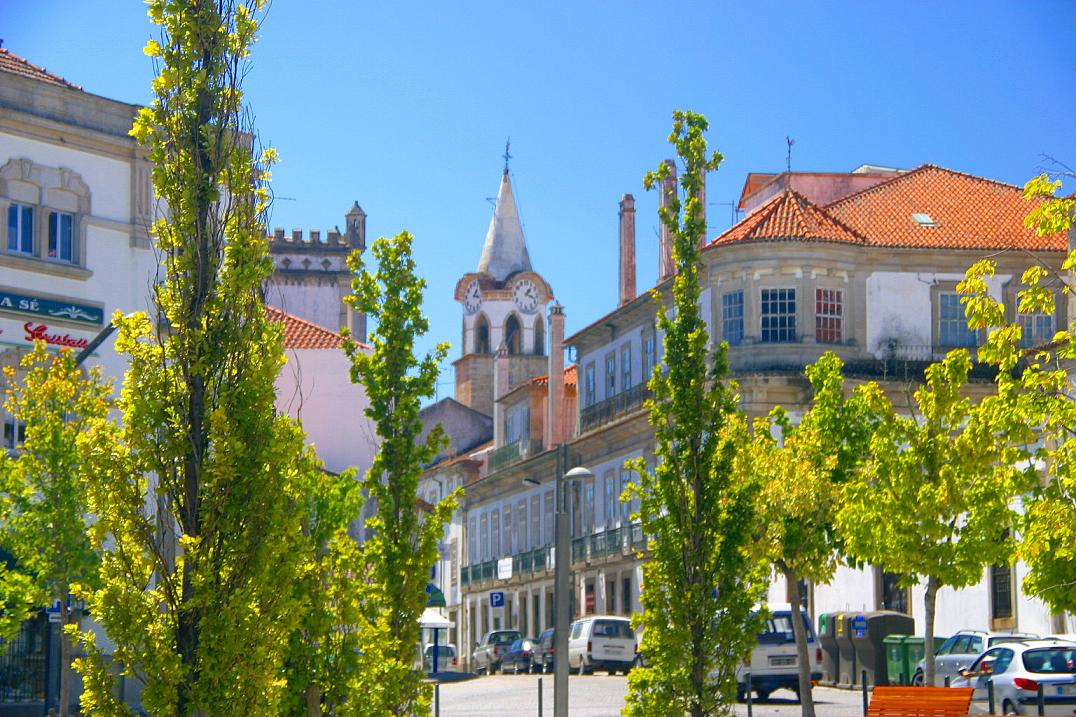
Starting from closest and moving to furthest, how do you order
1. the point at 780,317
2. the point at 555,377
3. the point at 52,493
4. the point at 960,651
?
1. the point at 52,493
2. the point at 960,651
3. the point at 780,317
4. the point at 555,377

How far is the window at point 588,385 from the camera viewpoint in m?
63.0

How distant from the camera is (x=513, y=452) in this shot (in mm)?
73375

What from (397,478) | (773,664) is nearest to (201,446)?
(397,478)

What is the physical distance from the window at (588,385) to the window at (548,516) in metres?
5.75

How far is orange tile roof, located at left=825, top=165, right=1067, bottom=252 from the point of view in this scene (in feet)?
166

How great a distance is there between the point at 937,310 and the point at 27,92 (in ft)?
84.9

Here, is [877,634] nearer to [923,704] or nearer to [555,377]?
[923,704]

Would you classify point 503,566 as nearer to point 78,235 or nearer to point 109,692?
point 78,235

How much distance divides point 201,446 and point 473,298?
8615 cm

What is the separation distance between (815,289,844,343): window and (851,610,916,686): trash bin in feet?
47.4

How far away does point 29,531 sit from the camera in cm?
2753

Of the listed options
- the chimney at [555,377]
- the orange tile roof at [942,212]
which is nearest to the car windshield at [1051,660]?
the orange tile roof at [942,212]

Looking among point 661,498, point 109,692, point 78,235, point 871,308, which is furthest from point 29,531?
point 871,308

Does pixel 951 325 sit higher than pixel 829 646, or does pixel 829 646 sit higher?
pixel 951 325
